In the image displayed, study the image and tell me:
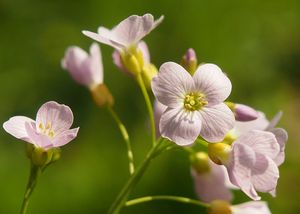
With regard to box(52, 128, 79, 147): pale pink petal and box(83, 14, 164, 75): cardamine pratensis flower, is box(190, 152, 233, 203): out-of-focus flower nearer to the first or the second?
box(83, 14, 164, 75): cardamine pratensis flower

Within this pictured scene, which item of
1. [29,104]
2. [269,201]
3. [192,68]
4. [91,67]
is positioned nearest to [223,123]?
[192,68]

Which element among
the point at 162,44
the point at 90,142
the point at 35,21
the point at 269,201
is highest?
the point at 35,21

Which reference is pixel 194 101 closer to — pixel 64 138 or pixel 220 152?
pixel 220 152

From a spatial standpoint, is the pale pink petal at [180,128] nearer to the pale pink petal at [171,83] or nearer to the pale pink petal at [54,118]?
the pale pink petal at [171,83]

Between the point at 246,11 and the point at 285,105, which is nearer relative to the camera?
the point at 285,105

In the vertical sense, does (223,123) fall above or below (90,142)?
above

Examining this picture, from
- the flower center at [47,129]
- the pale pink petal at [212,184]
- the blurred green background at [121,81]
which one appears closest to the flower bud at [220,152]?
A: the pale pink petal at [212,184]

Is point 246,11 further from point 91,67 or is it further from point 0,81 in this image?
point 91,67
